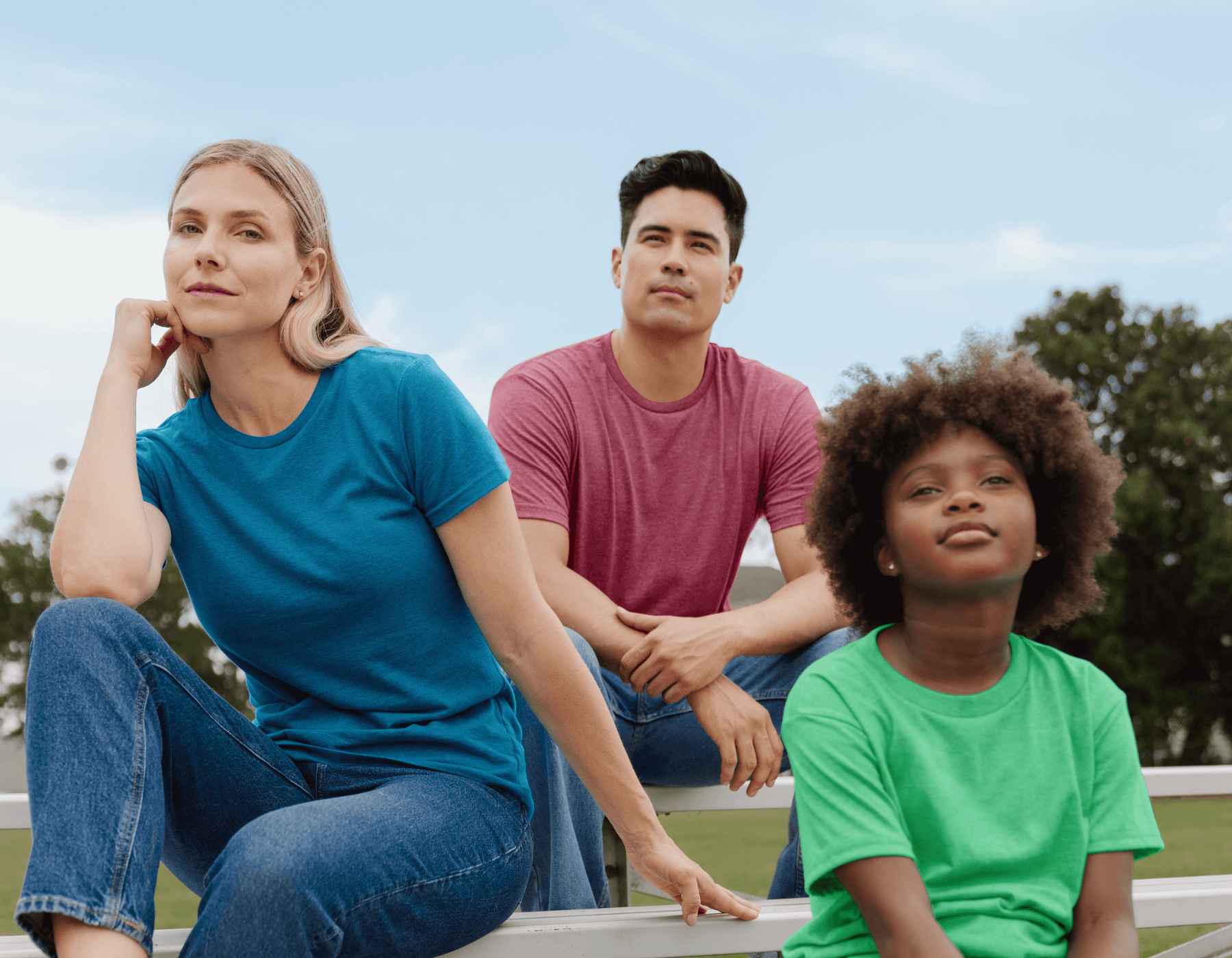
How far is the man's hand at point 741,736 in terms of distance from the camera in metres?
2.62

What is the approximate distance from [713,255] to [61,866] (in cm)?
209

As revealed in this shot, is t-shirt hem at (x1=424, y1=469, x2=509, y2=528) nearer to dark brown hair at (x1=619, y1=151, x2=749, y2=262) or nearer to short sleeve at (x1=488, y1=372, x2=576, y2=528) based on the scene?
short sleeve at (x1=488, y1=372, x2=576, y2=528)

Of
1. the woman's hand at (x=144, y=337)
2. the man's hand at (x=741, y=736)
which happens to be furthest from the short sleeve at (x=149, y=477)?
the man's hand at (x=741, y=736)

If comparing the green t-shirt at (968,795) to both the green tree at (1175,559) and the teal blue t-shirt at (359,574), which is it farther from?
the green tree at (1175,559)

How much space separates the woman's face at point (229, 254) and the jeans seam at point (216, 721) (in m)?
0.59

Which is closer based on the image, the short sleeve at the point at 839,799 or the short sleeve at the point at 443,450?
the short sleeve at the point at 839,799

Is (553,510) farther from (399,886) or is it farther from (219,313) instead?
(399,886)

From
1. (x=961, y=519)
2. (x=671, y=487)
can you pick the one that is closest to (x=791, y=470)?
(x=671, y=487)

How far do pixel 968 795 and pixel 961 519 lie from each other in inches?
14.6

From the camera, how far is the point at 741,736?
8.59 feet

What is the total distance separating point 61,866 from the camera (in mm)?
1758

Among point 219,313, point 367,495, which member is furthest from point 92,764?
point 219,313

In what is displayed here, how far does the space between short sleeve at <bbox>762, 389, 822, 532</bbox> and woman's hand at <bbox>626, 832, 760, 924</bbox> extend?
1094 mm

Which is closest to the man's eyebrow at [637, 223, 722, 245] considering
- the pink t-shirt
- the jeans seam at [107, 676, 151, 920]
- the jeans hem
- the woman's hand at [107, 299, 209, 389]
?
the pink t-shirt
